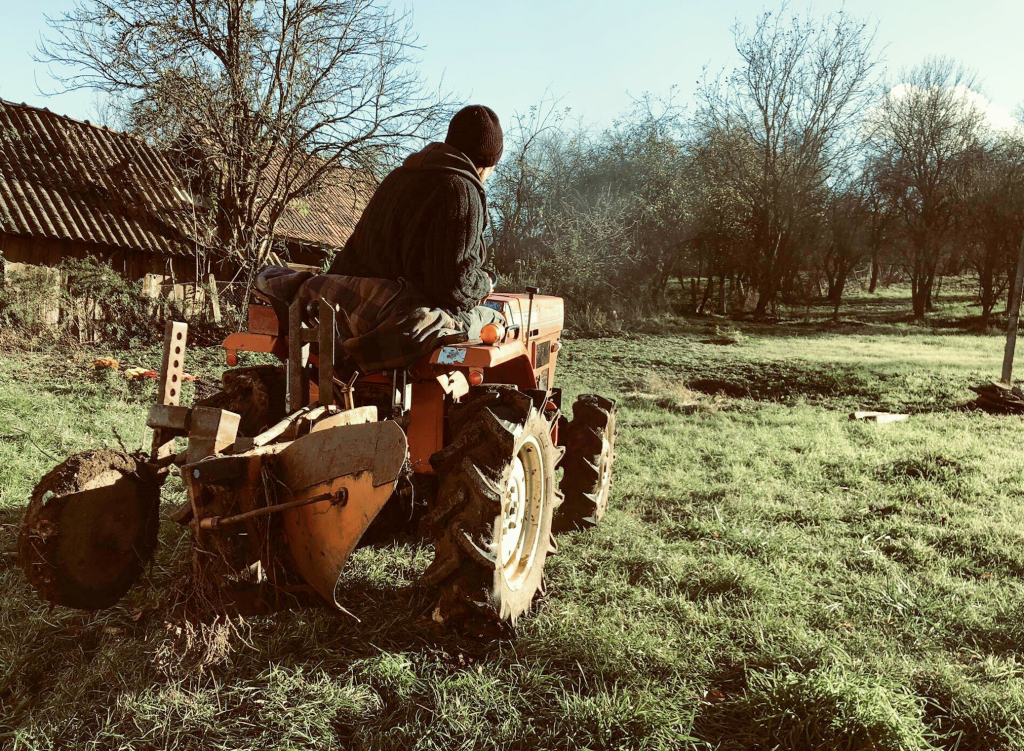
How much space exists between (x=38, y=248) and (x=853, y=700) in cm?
1281

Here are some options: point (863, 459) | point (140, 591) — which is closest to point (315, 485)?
point (140, 591)

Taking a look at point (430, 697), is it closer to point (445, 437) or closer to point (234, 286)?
point (445, 437)

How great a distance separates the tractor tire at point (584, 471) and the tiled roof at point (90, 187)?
9.28 meters

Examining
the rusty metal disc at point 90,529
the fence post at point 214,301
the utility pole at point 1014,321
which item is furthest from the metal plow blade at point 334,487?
the fence post at point 214,301

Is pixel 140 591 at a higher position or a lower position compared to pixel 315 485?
lower

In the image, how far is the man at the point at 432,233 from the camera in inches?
111

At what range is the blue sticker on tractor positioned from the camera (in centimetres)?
283

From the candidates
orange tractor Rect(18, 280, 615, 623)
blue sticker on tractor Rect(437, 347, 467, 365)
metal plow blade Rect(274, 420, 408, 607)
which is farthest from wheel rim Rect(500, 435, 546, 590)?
metal plow blade Rect(274, 420, 408, 607)

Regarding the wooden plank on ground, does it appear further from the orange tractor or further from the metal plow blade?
the metal plow blade

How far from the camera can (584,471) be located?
4129 mm

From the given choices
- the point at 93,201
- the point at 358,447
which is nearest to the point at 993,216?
the point at 93,201

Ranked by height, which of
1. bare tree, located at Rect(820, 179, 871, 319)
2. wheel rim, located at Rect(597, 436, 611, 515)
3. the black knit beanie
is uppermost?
bare tree, located at Rect(820, 179, 871, 319)

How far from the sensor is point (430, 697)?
2.44 meters

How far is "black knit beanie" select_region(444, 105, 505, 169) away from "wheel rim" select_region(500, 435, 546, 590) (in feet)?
4.42
